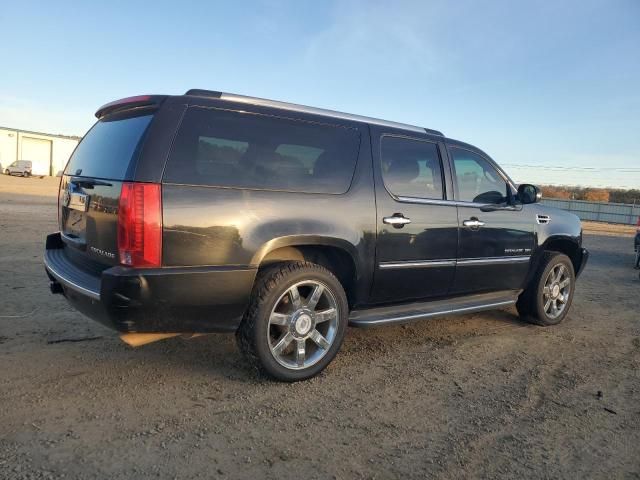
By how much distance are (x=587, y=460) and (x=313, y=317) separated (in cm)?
184

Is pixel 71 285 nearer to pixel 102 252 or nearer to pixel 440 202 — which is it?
pixel 102 252

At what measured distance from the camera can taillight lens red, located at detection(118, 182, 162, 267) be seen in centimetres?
292

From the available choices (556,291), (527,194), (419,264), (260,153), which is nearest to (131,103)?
(260,153)

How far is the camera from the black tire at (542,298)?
533cm

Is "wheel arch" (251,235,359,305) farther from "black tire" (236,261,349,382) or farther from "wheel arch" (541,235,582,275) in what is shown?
"wheel arch" (541,235,582,275)

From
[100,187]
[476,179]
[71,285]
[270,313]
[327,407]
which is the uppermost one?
[476,179]

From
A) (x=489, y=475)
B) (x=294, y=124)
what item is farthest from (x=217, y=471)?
(x=294, y=124)

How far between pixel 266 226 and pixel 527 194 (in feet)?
9.90

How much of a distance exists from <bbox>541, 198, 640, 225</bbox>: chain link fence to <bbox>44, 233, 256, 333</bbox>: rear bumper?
35.3 metres

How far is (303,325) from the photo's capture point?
359 centimetres

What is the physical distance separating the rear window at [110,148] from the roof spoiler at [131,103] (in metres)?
0.07

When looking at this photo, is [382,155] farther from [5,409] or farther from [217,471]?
[5,409]

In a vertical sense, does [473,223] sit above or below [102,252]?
above

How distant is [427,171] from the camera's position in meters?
4.46
